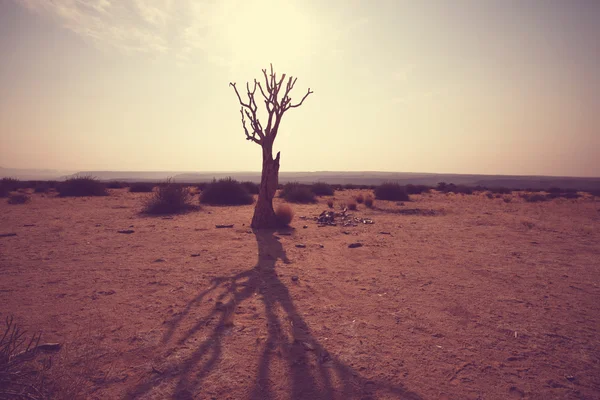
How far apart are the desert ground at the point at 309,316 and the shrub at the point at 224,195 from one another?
30.8 feet

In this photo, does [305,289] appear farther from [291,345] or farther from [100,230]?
[100,230]

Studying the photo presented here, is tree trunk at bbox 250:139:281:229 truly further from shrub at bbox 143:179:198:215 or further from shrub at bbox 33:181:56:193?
shrub at bbox 33:181:56:193

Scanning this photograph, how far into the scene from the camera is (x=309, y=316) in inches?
159

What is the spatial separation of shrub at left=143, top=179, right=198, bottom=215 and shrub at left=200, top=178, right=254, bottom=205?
3.18m

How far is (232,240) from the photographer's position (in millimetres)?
8398

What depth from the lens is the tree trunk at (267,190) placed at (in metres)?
10.0

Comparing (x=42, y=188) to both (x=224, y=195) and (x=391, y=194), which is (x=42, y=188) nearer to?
(x=224, y=195)

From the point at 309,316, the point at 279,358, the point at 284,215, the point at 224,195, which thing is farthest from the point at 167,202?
the point at 279,358

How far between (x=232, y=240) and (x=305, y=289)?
155 inches

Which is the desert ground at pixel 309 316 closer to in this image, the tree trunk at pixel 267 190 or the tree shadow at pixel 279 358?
the tree shadow at pixel 279 358

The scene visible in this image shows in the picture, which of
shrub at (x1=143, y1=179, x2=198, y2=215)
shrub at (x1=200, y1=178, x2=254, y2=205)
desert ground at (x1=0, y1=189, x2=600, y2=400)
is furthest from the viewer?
shrub at (x1=200, y1=178, x2=254, y2=205)

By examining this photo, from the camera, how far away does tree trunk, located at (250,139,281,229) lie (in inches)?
395

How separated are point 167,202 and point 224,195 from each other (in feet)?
15.2

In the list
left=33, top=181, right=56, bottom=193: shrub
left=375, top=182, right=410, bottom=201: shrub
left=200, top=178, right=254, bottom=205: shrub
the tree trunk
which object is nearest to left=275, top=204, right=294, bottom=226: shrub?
the tree trunk
